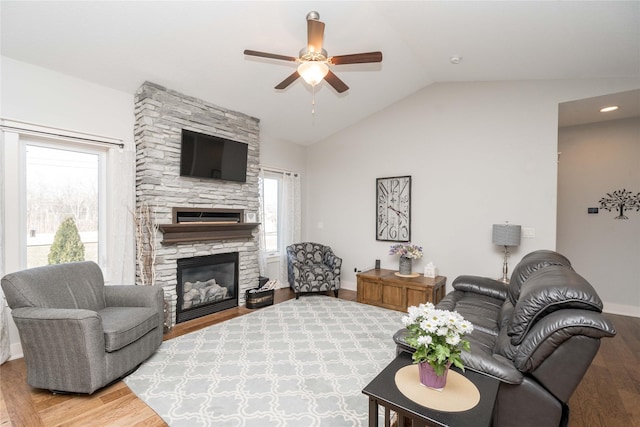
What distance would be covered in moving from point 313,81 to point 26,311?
2.88m

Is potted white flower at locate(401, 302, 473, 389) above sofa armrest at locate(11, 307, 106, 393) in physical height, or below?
above

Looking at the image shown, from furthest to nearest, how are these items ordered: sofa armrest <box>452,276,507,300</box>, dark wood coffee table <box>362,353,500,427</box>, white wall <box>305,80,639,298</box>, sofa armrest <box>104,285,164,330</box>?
1. white wall <box>305,80,639,298</box>
2. sofa armrest <box>452,276,507,300</box>
3. sofa armrest <box>104,285,164,330</box>
4. dark wood coffee table <box>362,353,500,427</box>

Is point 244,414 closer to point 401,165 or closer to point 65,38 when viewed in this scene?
point 65,38

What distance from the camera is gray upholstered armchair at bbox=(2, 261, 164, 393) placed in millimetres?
2201

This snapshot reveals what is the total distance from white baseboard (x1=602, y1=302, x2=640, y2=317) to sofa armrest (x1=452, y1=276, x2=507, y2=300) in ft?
7.69

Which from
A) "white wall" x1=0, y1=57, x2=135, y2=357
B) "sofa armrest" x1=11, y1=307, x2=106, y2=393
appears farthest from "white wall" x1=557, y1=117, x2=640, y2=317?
"white wall" x1=0, y1=57, x2=135, y2=357

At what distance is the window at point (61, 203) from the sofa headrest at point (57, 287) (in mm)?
521

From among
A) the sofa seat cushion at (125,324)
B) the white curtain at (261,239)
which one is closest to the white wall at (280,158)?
the white curtain at (261,239)

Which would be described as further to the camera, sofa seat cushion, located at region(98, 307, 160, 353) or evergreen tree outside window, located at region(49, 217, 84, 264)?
evergreen tree outside window, located at region(49, 217, 84, 264)

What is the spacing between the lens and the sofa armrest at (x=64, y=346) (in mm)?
2191

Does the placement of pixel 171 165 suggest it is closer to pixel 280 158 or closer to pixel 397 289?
pixel 280 158

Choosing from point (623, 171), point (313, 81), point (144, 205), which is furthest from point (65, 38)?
point (623, 171)

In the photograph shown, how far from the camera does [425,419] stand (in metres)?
1.28

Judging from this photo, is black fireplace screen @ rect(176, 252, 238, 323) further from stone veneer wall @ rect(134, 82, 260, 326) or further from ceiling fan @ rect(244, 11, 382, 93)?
ceiling fan @ rect(244, 11, 382, 93)
